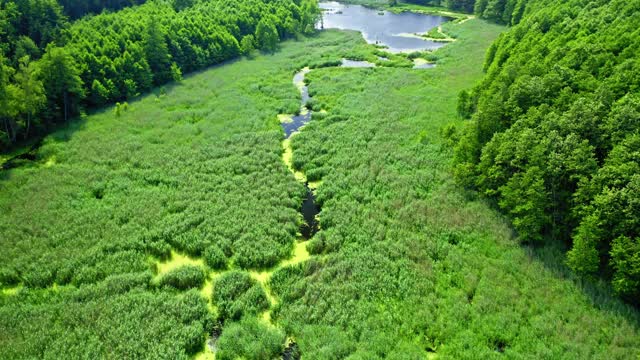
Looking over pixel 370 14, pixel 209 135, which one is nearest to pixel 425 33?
pixel 370 14

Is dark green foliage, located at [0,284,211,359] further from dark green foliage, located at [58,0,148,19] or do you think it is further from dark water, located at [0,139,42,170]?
dark green foliage, located at [58,0,148,19]

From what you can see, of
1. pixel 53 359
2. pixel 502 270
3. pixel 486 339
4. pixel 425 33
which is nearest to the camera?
pixel 53 359

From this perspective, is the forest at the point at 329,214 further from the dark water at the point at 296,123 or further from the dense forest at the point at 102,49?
the dark water at the point at 296,123

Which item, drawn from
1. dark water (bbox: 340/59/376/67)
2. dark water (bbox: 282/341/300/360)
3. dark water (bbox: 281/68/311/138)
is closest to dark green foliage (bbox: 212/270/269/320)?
dark water (bbox: 282/341/300/360)

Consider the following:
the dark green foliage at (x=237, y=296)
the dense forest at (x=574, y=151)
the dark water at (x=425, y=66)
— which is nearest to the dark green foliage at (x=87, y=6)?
the dark water at (x=425, y=66)

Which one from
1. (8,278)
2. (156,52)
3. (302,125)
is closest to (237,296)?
(8,278)

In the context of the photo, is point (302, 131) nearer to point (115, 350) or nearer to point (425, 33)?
point (115, 350)

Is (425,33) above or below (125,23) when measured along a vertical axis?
below
